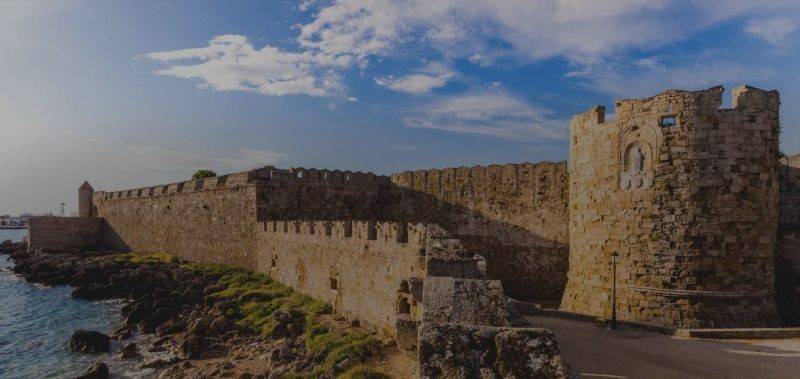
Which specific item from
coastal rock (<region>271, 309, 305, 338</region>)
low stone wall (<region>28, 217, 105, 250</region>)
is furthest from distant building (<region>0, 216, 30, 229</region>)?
coastal rock (<region>271, 309, 305, 338</region>)

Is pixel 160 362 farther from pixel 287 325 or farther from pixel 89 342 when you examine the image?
pixel 89 342

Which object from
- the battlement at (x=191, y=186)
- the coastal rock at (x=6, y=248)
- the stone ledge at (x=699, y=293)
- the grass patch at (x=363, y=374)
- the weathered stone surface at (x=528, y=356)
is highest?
the battlement at (x=191, y=186)

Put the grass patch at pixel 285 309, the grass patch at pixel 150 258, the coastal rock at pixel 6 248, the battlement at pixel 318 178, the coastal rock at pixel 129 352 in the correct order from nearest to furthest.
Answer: the grass patch at pixel 285 309 < the coastal rock at pixel 129 352 < the battlement at pixel 318 178 < the grass patch at pixel 150 258 < the coastal rock at pixel 6 248

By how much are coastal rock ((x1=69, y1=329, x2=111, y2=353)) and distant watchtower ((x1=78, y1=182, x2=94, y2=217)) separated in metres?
39.1

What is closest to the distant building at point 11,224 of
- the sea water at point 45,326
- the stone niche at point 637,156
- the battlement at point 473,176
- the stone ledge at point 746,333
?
the sea water at point 45,326

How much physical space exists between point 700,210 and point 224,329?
16.0m

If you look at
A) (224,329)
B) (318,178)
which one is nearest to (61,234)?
(318,178)

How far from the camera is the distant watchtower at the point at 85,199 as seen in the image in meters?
51.5

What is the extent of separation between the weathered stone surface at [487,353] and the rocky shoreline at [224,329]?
762 cm

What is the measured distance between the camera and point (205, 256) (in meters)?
29.2

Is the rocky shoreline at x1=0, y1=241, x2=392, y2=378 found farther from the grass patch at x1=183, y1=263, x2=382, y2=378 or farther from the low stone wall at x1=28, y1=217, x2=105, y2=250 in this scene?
the low stone wall at x1=28, y1=217, x2=105, y2=250

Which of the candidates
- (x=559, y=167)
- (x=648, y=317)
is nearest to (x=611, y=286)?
(x=648, y=317)

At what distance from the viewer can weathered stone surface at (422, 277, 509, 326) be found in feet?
15.0

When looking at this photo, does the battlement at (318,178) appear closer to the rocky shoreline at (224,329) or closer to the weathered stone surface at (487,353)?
the rocky shoreline at (224,329)
